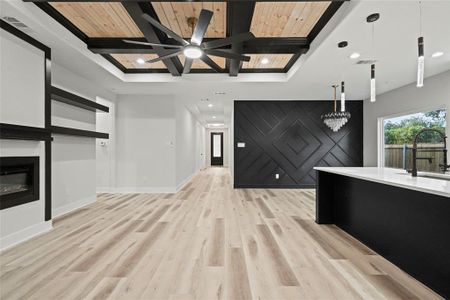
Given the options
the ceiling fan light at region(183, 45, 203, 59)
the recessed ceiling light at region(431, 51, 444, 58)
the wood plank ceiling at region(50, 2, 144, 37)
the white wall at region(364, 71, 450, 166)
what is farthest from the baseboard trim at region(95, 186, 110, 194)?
the white wall at region(364, 71, 450, 166)

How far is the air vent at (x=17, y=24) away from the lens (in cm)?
242

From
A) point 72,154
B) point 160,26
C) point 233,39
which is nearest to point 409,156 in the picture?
point 233,39

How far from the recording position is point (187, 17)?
2736 millimetres

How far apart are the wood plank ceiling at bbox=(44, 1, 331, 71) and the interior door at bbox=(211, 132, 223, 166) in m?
11.4

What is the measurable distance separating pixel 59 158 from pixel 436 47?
6.17 metres

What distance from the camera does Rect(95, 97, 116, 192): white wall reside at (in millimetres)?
5500

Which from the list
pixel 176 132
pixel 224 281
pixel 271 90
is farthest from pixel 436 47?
pixel 176 132

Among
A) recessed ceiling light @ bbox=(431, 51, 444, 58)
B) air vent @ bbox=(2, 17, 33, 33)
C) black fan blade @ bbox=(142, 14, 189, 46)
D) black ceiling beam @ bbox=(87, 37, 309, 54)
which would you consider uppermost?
black ceiling beam @ bbox=(87, 37, 309, 54)

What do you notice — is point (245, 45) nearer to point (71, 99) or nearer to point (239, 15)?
point (239, 15)

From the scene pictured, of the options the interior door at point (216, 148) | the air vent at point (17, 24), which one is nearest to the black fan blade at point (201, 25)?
the air vent at point (17, 24)

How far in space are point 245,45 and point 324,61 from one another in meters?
1.33

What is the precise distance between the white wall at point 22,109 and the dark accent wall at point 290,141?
4.48 meters

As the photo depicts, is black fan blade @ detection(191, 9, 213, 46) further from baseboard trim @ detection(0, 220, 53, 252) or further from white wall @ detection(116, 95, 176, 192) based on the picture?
white wall @ detection(116, 95, 176, 192)

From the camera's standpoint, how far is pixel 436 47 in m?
2.99
